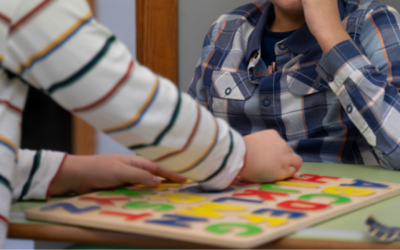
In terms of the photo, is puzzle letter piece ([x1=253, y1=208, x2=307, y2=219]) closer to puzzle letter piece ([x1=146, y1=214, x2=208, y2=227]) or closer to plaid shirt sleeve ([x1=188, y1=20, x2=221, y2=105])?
puzzle letter piece ([x1=146, y1=214, x2=208, y2=227])

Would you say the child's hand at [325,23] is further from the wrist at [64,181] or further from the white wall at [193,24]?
the white wall at [193,24]

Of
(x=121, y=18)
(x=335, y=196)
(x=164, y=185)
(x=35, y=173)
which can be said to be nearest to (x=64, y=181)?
(x=35, y=173)

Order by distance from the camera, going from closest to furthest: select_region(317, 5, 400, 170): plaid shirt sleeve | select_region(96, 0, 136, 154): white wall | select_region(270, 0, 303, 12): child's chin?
select_region(317, 5, 400, 170): plaid shirt sleeve
select_region(270, 0, 303, 12): child's chin
select_region(96, 0, 136, 154): white wall

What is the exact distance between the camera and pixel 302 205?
475mm

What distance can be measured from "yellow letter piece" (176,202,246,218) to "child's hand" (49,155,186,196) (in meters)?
0.14

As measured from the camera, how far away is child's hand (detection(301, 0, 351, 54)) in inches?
35.8

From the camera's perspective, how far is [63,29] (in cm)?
40

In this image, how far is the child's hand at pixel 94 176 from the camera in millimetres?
579

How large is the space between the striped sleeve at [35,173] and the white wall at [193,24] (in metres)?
1.24

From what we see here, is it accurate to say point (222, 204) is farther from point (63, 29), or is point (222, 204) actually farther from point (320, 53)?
point (320, 53)

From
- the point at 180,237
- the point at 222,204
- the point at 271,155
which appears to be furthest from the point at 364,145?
the point at 180,237

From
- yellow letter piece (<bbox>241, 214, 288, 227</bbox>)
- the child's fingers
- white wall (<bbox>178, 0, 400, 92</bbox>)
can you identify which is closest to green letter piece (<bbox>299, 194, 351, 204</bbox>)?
yellow letter piece (<bbox>241, 214, 288, 227</bbox>)

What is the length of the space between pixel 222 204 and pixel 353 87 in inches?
20.7

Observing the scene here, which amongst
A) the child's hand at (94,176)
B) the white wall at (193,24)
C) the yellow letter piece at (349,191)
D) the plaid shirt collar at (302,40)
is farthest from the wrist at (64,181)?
the white wall at (193,24)
